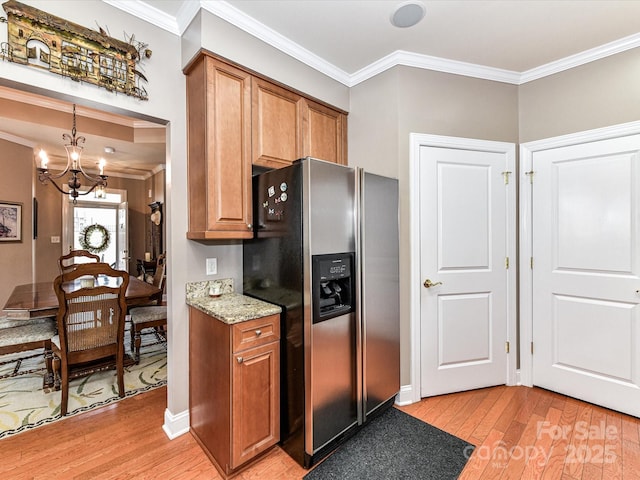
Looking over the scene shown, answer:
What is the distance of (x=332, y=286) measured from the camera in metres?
1.89

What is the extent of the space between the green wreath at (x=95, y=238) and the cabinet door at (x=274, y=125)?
6052 millimetres

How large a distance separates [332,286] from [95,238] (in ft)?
21.7

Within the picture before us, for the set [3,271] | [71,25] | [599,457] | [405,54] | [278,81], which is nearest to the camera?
[71,25]

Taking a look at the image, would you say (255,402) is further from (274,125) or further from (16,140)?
(16,140)

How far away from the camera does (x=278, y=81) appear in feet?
7.08

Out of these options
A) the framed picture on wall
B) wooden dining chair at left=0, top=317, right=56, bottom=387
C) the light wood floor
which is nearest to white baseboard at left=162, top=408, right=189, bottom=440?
the light wood floor

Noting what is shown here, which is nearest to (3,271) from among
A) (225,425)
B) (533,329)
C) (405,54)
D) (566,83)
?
(225,425)

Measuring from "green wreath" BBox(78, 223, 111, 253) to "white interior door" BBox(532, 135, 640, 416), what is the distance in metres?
7.61

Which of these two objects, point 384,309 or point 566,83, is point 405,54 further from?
point 384,309

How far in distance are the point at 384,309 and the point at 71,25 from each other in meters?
2.54

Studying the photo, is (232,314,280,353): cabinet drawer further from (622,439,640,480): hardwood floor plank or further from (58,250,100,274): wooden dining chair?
(58,250,100,274): wooden dining chair

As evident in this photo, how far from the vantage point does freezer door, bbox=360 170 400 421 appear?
2.02 m

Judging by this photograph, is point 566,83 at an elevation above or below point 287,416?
above

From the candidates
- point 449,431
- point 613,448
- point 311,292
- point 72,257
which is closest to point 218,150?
point 311,292
